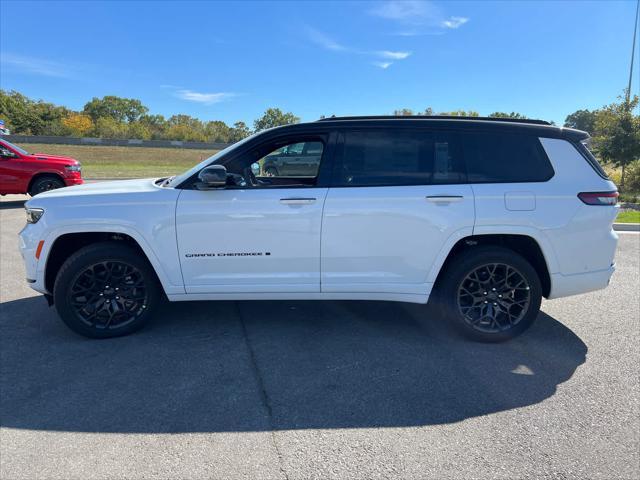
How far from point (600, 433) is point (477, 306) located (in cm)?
133

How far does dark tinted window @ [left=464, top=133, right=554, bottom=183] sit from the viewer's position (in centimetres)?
364

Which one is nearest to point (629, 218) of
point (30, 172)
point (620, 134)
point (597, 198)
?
point (620, 134)

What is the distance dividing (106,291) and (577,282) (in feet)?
13.6

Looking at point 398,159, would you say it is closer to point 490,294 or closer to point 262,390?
point 490,294

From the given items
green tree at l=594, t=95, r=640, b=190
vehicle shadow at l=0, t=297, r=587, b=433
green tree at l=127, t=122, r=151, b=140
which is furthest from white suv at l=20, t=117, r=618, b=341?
green tree at l=127, t=122, r=151, b=140

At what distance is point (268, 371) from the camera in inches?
128

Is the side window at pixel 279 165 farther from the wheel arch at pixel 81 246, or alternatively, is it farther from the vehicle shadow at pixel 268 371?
the vehicle shadow at pixel 268 371

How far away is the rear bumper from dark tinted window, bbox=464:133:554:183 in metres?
0.88

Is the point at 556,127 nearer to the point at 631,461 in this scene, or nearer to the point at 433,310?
the point at 433,310

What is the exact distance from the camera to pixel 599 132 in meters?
15.7

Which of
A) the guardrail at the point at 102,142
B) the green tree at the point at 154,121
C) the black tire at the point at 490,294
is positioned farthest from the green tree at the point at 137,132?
the black tire at the point at 490,294

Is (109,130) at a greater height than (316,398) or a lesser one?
greater

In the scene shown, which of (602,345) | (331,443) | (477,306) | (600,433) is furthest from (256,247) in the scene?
(602,345)

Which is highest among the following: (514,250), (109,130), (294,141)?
(109,130)
